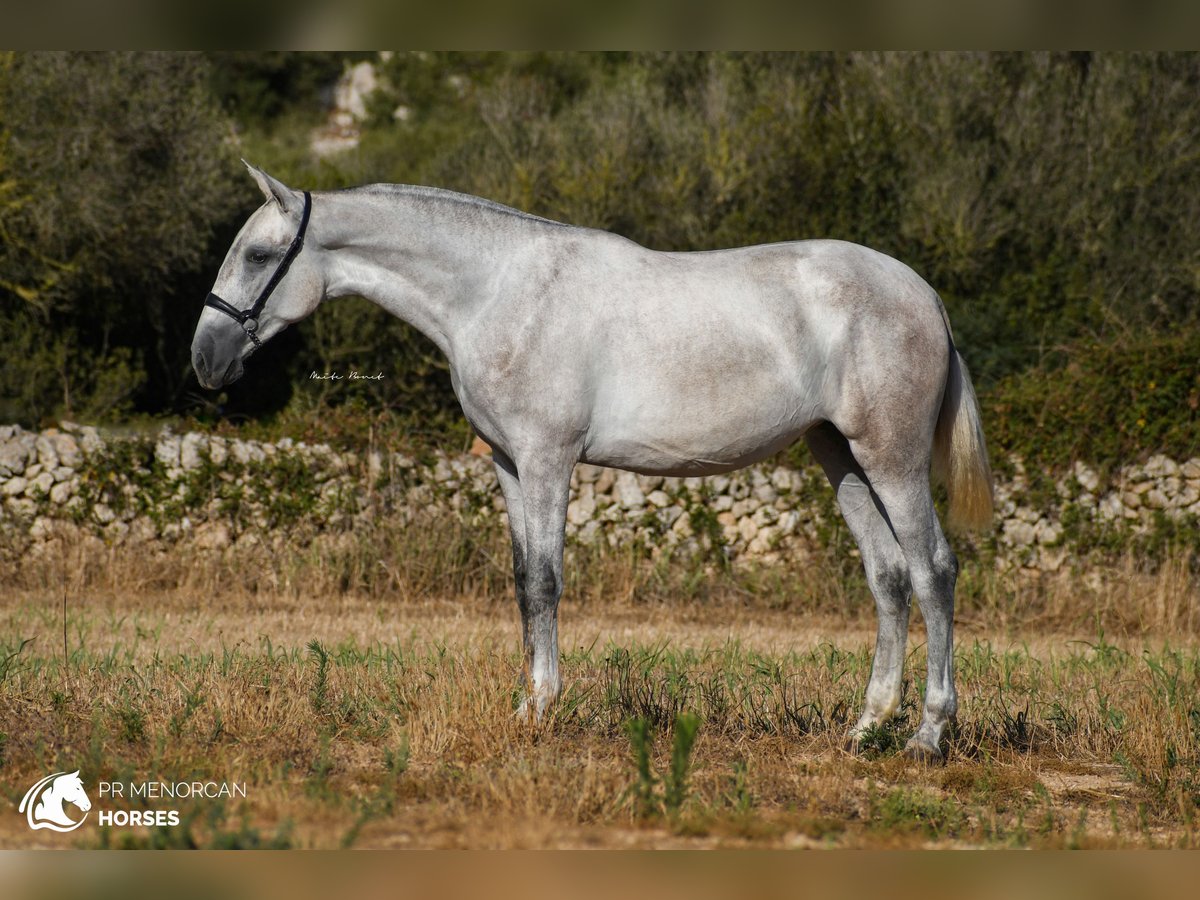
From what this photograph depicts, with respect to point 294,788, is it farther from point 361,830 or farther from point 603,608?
point 603,608

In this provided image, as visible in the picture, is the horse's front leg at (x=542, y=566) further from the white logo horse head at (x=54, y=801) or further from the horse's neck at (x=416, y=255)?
the white logo horse head at (x=54, y=801)

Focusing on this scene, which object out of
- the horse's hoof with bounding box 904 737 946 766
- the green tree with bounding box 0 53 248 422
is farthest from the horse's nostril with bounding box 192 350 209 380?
Result: the green tree with bounding box 0 53 248 422

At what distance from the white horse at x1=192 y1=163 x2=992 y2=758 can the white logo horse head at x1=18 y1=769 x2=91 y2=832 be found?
1.71m

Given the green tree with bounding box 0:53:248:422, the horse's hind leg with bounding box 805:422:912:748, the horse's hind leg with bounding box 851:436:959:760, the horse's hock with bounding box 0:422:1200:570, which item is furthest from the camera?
the green tree with bounding box 0:53:248:422

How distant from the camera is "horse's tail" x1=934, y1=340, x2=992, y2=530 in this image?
541cm

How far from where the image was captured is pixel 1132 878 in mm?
2350

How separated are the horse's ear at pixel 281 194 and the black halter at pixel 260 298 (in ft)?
0.12

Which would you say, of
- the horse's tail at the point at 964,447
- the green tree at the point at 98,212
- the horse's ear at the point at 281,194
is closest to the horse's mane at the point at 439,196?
the horse's ear at the point at 281,194

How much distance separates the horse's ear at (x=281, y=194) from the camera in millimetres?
4844

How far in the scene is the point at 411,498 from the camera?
34.7 ft

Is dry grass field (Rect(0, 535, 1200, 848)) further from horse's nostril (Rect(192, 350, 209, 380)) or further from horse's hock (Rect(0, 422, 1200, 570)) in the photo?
horse's hock (Rect(0, 422, 1200, 570))

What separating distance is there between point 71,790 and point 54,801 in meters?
0.06

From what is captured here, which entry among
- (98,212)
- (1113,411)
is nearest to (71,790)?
(1113,411)

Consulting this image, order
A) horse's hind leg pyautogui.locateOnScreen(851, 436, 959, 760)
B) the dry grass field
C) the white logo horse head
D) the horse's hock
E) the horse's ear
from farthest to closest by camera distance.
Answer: the horse's hock
horse's hind leg pyautogui.locateOnScreen(851, 436, 959, 760)
the horse's ear
the dry grass field
the white logo horse head
